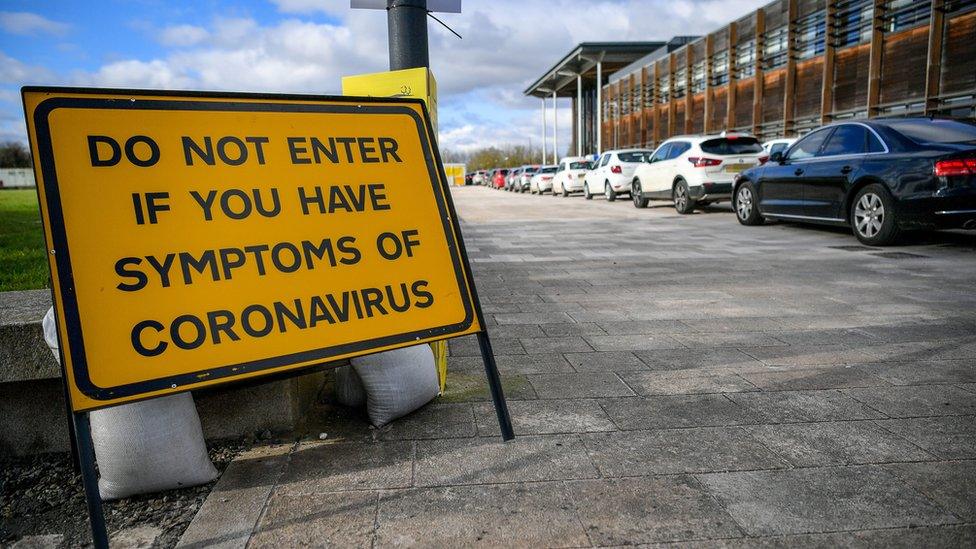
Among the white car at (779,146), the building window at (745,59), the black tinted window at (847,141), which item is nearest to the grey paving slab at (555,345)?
the black tinted window at (847,141)

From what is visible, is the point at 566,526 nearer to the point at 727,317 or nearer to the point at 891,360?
the point at 891,360

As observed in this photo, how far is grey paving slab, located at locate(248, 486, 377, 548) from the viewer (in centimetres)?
225

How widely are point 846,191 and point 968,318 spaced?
461 cm

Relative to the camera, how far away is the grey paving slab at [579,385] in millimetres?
3605

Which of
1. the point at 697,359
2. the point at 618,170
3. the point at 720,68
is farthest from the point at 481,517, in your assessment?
the point at 720,68

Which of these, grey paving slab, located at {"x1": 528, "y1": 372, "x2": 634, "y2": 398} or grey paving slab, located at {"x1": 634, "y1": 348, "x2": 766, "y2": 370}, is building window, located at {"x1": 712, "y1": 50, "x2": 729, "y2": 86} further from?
grey paving slab, located at {"x1": 528, "y1": 372, "x2": 634, "y2": 398}

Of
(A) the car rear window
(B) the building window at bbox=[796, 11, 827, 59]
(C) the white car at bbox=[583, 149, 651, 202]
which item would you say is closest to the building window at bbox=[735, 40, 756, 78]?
(B) the building window at bbox=[796, 11, 827, 59]

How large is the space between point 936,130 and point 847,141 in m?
1.15

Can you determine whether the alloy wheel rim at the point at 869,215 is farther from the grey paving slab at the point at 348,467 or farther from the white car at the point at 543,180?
the white car at the point at 543,180

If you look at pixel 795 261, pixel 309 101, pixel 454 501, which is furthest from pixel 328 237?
pixel 795 261

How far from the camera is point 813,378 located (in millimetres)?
3799

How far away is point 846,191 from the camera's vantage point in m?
9.30

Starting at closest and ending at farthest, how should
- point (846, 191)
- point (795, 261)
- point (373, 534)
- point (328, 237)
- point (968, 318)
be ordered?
1. point (373, 534)
2. point (328, 237)
3. point (968, 318)
4. point (795, 261)
5. point (846, 191)

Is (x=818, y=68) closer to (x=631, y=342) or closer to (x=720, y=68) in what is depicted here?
(x=720, y=68)
